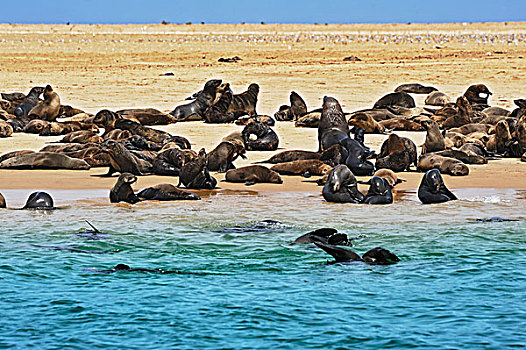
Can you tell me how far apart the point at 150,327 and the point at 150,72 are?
2052cm

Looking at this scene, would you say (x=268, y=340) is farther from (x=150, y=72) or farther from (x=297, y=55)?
(x=297, y=55)

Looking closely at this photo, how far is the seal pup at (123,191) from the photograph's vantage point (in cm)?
866

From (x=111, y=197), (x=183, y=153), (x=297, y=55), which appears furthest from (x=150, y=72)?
(x=111, y=197)

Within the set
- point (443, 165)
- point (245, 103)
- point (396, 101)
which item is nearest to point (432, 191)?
point (443, 165)

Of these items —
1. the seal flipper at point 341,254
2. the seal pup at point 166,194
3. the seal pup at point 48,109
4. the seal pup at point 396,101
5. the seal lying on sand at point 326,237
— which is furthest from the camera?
the seal pup at point 396,101

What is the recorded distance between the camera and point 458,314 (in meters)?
5.21

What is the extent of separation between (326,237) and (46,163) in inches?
211

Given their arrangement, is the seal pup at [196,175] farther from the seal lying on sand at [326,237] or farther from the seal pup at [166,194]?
the seal lying on sand at [326,237]

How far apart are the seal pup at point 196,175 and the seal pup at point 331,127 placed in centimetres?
233

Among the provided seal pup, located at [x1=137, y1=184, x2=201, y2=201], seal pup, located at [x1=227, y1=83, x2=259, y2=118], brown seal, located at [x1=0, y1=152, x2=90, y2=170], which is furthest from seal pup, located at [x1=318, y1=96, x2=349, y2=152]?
seal pup, located at [x1=227, y1=83, x2=259, y2=118]

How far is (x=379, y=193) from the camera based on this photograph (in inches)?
340

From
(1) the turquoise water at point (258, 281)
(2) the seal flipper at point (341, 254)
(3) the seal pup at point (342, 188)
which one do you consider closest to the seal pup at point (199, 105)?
(3) the seal pup at point (342, 188)

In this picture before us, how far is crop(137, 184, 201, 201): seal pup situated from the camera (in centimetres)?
888

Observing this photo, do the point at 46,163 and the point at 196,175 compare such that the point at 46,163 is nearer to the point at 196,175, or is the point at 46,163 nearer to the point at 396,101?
the point at 196,175
